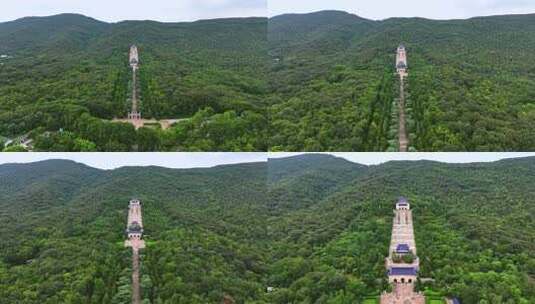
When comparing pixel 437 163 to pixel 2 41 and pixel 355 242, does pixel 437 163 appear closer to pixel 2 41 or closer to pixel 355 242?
pixel 355 242

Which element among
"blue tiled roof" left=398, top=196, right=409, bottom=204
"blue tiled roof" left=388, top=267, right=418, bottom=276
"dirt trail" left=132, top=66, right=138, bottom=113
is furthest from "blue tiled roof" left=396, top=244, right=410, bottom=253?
"dirt trail" left=132, top=66, right=138, bottom=113

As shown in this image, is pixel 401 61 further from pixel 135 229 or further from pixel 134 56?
pixel 135 229

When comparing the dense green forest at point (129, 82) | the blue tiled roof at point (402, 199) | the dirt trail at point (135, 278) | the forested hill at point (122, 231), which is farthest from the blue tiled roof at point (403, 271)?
the dirt trail at point (135, 278)

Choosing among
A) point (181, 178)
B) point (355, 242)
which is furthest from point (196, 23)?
point (355, 242)

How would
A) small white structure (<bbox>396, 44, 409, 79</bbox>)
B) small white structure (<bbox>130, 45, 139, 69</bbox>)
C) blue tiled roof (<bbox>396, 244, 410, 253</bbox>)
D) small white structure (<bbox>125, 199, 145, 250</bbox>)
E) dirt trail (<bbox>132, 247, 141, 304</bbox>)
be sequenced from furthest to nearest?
small white structure (<bbox>130, 45, 139, 69</bbox>) < small white structure (<bbox>125, 199, 145, 250</bbox>) < small white structure (<bbox>396, 44, 409, 79</bbox>) < blue tiled roof (<bbox>396, 244, 410, 253</bbox>) < dirt trail (<bbox>132, 247, 141, 304</bbox>)

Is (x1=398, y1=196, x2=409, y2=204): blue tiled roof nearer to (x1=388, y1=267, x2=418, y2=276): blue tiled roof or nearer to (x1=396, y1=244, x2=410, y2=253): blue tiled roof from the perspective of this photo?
(x1=396, y1=244, x2=410, y2=253): blue tiled roof

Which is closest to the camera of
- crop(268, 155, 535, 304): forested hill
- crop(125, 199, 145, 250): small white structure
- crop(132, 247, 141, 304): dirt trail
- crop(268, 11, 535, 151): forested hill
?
crop(268, 11, 535, 151): forested hill
